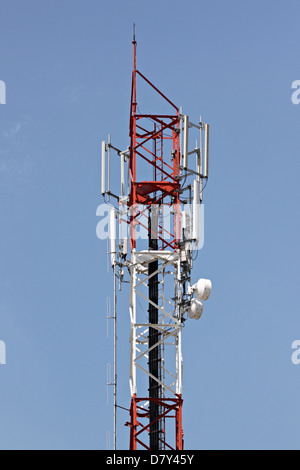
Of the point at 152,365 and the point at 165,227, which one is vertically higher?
the point at 165,227

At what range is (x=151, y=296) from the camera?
85125mm

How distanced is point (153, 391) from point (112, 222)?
1209 centimetres

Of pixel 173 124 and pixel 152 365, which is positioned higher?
pixel 173 124

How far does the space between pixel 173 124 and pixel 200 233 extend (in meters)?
8.58

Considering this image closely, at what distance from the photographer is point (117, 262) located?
86312 mm
